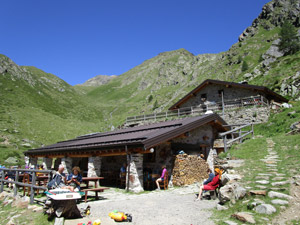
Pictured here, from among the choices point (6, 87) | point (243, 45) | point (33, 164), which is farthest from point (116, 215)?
point (243, 45)

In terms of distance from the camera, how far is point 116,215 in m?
5.78

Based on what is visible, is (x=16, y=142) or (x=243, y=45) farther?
(x=243, y=45)

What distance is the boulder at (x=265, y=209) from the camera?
5.15 m

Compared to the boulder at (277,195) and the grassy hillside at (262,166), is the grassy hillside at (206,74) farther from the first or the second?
the boulder at (277,195)

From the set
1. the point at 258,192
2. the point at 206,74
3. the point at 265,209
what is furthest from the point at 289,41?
the point at 265,209

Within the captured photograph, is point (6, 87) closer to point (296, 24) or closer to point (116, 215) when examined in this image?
point (116, 215)

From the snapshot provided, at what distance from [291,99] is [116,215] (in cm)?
2698

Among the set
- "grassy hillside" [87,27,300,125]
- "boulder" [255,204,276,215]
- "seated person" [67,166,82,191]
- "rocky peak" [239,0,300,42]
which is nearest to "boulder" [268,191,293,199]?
"boulder" [255,204,276,215]

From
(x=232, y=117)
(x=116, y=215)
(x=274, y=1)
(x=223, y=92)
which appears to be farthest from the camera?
(x=274, y=1)

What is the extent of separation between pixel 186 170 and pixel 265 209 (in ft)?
21.8

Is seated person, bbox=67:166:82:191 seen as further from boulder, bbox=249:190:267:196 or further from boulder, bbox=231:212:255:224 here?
boulder, bbox=249:190:267:196

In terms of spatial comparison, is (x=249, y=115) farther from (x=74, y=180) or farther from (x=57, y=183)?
(x=57, y=183)

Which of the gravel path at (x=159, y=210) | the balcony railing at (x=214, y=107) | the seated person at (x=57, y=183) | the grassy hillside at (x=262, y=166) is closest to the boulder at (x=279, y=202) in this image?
the grassy hillside at (x=262, y=166)

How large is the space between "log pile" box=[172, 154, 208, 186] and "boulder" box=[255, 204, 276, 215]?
623 cm
